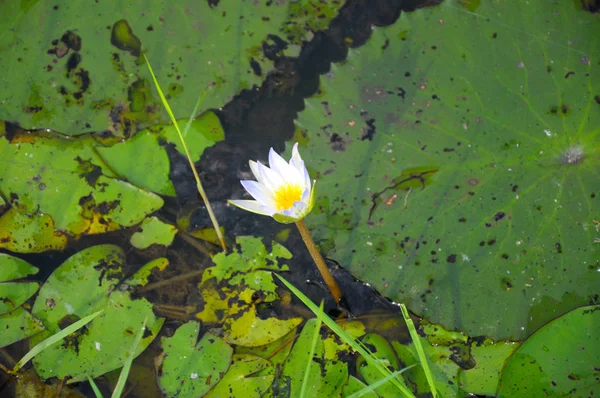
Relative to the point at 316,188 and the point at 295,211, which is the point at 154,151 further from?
the point at 295,211

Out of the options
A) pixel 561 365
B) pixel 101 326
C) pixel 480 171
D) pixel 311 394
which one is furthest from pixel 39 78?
pixel 561 365

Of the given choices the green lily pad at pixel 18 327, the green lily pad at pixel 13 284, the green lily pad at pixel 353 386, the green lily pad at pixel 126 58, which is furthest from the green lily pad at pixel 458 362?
the green lily pad at pixel 13 284

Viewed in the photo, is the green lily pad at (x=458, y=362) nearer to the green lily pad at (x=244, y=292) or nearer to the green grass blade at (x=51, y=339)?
the green lily pad at (x=244, y=292)

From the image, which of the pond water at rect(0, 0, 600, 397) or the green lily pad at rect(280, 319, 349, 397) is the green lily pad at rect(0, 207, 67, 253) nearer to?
the pond water at rect(0, 0, 600, 397)

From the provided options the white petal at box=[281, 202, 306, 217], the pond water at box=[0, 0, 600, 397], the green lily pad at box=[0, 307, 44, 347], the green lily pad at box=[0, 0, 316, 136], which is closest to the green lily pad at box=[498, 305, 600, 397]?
the pond water at box=[0, 0, 600, 397]

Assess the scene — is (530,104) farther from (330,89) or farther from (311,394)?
(311,394)

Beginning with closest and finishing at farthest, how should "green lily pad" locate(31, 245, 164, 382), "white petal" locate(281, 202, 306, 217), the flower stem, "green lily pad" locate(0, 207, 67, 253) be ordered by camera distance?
"white petal" locate(281, 202, 306, 217) < the flower stem < "green lily pad" locate(31, 245, 164, 382) < "green lily pad" locate(0, 207, 67, 253)
